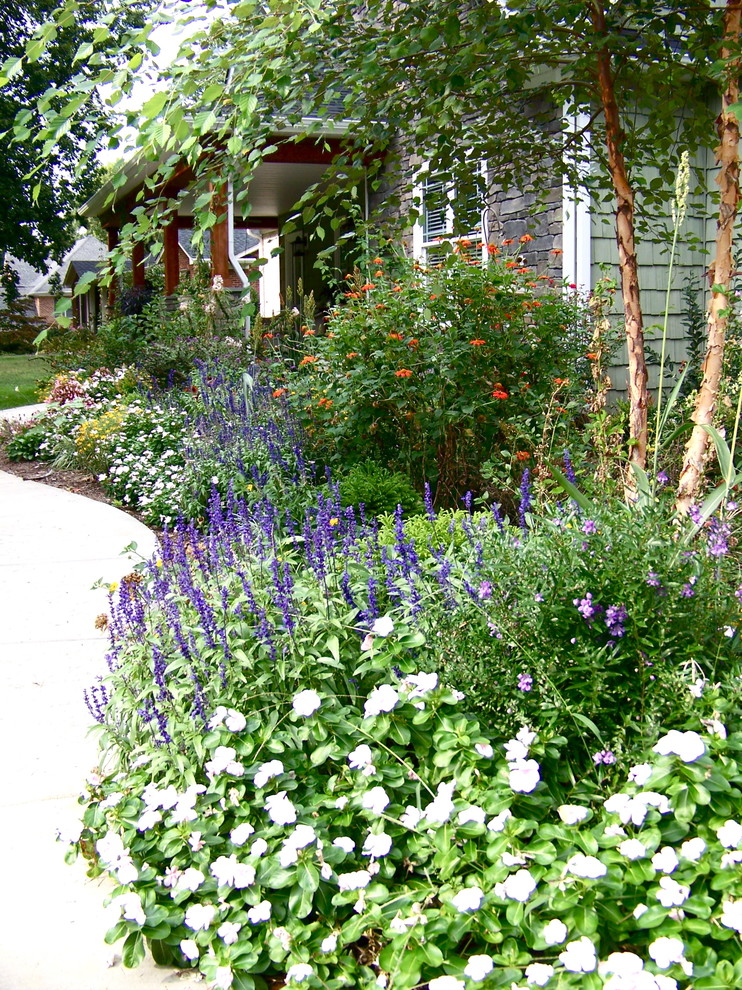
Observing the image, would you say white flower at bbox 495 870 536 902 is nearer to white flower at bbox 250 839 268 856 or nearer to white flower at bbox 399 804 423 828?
white flower at bbox 399 804 423 828

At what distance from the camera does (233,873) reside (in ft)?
6.38

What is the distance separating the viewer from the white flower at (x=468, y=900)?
1721 mm

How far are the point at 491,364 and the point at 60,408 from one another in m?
5.26

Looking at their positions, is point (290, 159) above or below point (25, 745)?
above

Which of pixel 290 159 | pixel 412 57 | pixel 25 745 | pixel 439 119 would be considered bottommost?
pixel 25 745

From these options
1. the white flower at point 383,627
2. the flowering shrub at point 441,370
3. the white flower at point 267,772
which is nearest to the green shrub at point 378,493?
the flowering shrub at point 441,370

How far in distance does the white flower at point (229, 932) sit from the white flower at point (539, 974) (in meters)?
0.61

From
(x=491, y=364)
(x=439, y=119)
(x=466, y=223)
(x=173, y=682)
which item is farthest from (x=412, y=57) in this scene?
(x=173, y=682)

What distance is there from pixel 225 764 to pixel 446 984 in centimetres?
73

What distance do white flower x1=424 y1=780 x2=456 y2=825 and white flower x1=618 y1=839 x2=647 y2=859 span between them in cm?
34

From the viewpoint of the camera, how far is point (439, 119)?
3.62 metres

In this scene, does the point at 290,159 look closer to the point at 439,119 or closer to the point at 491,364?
the point at 491,364

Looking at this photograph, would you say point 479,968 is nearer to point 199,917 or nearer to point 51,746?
point 199,917

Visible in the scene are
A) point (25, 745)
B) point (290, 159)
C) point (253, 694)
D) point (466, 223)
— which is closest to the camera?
point (253, 694)
